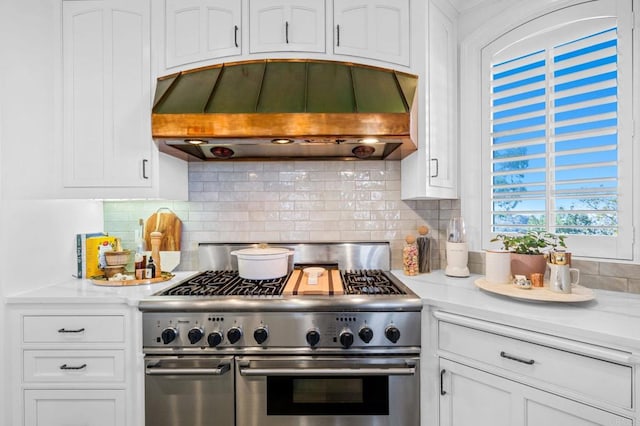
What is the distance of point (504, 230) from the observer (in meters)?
1.97

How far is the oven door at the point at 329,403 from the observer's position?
4.99 ft

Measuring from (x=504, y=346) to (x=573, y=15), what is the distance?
1.72 metres

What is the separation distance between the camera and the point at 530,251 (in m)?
1.69

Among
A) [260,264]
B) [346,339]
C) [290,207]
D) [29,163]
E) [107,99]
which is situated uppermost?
[107,99]

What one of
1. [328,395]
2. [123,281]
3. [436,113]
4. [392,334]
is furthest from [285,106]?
[328,395]

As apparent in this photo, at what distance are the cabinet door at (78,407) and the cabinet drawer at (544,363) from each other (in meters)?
1.61

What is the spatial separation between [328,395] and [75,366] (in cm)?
125

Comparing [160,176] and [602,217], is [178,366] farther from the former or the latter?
[602,217]

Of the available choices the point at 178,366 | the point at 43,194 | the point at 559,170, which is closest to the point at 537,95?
the point at 559,170

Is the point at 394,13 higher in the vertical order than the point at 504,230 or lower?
higher

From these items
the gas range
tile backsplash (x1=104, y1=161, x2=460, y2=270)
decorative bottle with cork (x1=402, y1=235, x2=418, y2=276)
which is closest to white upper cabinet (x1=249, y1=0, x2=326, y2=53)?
tile backsplash (x1=104, y1=161, x2=460, y2=270)

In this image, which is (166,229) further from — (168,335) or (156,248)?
(168,335)

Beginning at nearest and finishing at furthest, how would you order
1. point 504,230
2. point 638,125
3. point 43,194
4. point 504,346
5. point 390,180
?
point 504,346, point 638,125, point 43,194, point 504,230, point 390,180

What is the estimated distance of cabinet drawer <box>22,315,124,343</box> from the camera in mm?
1582
